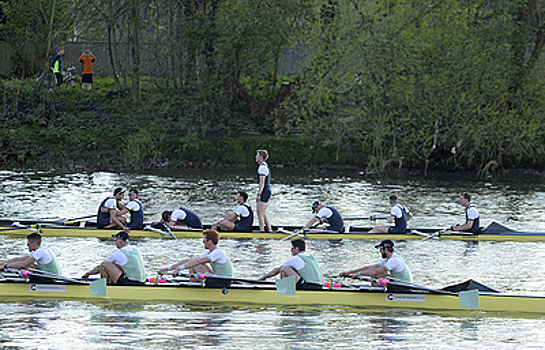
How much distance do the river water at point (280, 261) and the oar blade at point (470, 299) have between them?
15 cm

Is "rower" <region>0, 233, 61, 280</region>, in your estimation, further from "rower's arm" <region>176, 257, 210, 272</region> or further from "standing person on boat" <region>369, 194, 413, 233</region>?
"standing person on boat" <region>369, 194, 413, 233</region>

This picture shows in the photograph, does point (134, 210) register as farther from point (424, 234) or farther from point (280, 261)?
point (424, 234)

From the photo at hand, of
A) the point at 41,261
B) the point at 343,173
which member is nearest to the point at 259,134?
the point at 343,173

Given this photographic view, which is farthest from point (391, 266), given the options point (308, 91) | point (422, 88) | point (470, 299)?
point (308, 91)

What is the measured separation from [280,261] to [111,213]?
486 cm

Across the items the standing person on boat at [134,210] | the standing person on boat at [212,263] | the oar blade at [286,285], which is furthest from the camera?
the standing person on boat at [134,210]

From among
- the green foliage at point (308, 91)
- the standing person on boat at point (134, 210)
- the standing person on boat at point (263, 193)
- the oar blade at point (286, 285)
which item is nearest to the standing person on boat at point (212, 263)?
the oar blade at point (286, 285)

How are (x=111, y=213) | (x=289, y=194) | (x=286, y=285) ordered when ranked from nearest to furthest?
(x=286, y=285) → (x=111, y=213) → (x=289, y=194)

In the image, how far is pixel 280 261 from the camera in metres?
18.9

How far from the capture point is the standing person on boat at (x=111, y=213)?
2100cm

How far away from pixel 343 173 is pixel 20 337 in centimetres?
2874

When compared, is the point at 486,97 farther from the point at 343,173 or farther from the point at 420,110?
the point at 343,173

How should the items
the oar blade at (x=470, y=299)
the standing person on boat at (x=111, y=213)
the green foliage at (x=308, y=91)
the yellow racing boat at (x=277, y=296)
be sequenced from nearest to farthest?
the oar blade at (x=470, y=299) → the yellow racing boat at (x=277, y=296) → the standing person on boat at (x=111, y=213) → the green foliage at (x=308, y=91)

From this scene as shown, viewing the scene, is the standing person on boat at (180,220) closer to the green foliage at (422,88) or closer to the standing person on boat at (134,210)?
the standing person on boat at (134,210)
